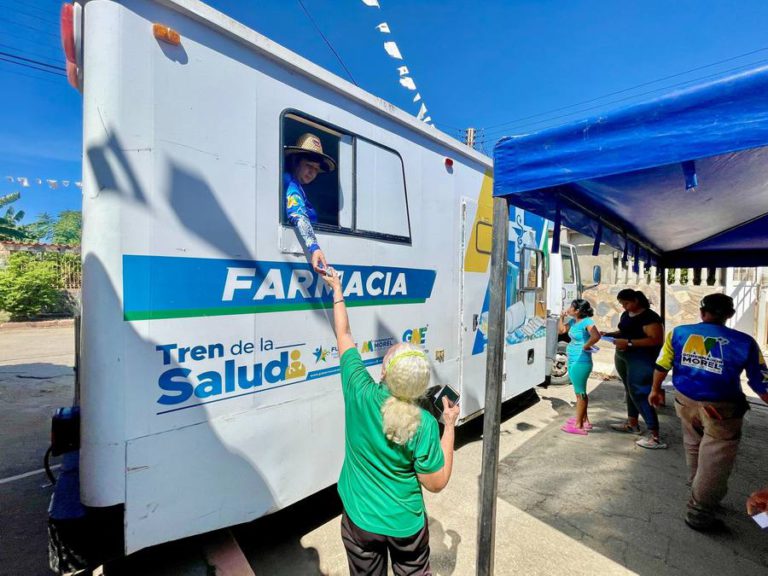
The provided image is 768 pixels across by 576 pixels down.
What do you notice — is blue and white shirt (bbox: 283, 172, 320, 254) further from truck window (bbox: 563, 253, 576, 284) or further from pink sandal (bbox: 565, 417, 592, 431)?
truck window (bbox: 563, 253, 576, 284)

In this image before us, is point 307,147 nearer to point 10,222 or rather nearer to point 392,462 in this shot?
point 392,462

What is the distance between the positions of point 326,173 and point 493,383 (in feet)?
5.73

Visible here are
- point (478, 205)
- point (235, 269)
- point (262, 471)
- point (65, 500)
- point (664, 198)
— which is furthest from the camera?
point (478, 205)

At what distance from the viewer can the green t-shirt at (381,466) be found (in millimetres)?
1635

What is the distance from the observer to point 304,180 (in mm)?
2578

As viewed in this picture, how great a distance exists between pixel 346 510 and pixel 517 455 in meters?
2.96

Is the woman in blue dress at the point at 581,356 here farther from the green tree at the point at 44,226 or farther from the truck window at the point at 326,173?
the green tree at the point at 44,226

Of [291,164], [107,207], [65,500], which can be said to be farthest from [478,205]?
[65,500]

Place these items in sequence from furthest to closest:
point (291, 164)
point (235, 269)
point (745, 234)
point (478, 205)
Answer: point (745, 234) < point (478, 205) < point (291, 164) < point (235, 269)

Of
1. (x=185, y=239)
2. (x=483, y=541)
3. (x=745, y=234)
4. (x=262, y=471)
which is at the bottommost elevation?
(x=483, y=541)

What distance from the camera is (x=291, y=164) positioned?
2.50m

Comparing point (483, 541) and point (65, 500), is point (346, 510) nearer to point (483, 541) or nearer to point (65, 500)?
point (483, 541)

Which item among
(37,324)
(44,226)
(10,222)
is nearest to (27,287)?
(37,324)

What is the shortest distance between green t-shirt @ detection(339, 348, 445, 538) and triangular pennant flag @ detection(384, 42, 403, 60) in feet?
15.8
